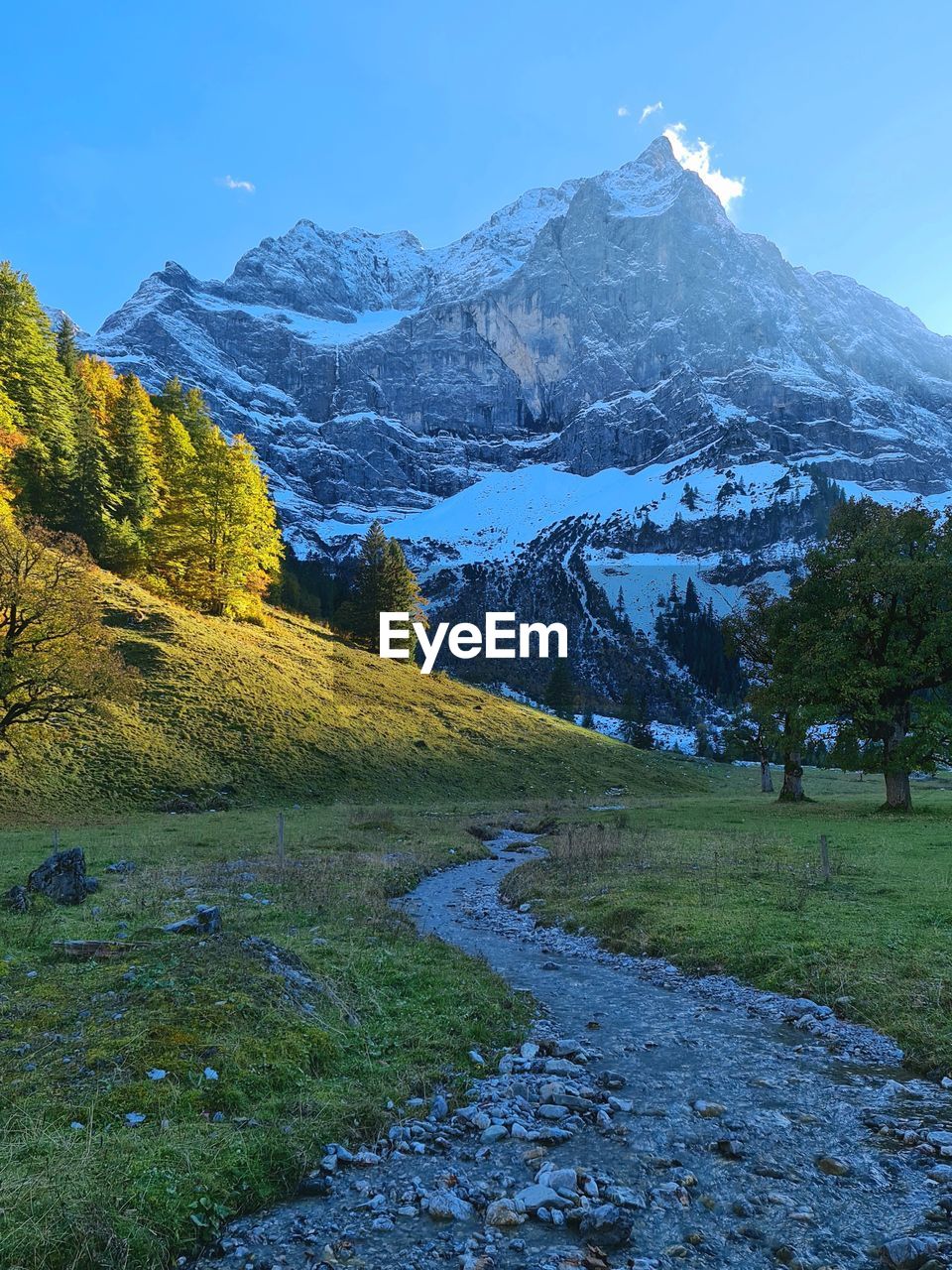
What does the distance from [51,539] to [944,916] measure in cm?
4005

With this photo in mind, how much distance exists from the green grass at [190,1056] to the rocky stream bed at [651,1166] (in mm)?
475

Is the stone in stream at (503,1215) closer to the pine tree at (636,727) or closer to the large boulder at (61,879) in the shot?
the large boulder at (61,879)

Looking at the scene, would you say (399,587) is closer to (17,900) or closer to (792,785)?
(792,785)

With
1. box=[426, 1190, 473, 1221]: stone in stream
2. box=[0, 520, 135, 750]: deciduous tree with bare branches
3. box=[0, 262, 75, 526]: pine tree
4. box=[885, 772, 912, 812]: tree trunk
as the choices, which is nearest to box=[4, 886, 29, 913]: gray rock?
box=[426, 1190, 473, 1221]: stone in stream

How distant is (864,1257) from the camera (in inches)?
210

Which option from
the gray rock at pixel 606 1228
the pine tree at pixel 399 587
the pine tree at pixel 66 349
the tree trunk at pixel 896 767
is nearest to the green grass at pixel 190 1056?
the gray rock at pixel 606 1228

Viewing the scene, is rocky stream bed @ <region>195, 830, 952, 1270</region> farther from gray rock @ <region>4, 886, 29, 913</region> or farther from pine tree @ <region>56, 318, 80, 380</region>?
pine tree @ <region>56, 318, 80, 380</region>

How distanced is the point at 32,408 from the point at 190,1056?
188 feet

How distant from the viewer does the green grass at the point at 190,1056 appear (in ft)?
17.4

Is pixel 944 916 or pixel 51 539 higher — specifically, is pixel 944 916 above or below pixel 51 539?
below

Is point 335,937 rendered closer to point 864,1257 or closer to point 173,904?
point 173,904

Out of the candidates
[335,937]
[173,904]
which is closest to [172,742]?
[173,904]

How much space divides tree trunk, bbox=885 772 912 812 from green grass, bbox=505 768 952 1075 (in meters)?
3.59

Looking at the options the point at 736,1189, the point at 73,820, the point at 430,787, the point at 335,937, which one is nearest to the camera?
the point at 736,1189
